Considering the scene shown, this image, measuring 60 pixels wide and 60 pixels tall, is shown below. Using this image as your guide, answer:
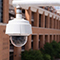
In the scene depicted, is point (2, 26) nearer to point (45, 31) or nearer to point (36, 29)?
point (36, 29)

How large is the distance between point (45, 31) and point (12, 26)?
3487 cm

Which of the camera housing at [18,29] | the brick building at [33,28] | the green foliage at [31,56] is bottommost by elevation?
the green foliage at [31,56]

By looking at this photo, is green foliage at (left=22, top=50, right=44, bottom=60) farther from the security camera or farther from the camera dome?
the security camera

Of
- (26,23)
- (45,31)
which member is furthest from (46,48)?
(26,23)

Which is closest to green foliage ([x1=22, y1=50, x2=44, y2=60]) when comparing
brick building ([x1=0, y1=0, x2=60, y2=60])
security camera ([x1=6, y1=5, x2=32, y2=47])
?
brick building ([x1=0, y1=0, x2=60, y2=60])

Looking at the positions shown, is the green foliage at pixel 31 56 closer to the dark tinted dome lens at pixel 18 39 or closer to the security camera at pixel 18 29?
the dark tinted dome lens at pixel 18 39

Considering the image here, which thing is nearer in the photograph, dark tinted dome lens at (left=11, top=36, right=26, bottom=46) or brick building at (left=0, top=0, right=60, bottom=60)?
dark tinted dome lens at (left=11, top=36, right=26, bottom=46)

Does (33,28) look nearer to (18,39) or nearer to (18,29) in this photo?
(18,39)

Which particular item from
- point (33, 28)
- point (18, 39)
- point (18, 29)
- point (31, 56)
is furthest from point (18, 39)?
point (33, 28)

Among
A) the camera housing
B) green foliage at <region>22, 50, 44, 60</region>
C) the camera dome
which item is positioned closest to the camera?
the camera housing

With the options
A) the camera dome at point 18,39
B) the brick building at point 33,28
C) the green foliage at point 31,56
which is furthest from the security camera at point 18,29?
the green foliage at point 31,56

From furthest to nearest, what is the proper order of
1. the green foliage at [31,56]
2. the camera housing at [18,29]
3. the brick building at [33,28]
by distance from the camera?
the green foliage at [31,56] < the brick building at [33,28] < the camera housing at [18,29]

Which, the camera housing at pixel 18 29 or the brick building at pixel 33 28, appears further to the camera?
the brick building at pixel 33 28

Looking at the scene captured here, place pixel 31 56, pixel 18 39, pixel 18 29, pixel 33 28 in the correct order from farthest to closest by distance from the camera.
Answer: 1. pixel 33 28
2. pixel 31 56
3. pixel 18 39
4. pixel 18 29
